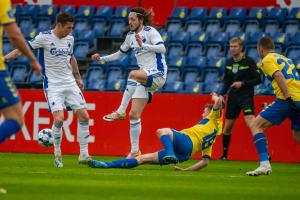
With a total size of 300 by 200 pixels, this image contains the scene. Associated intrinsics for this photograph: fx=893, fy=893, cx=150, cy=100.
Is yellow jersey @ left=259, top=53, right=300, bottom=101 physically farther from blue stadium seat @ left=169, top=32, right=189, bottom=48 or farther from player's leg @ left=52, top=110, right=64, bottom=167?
blue stadium seat @ left=169, top=32, right=189, bottom=48

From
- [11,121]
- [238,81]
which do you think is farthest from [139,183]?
[238,81]

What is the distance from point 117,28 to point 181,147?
12375mm

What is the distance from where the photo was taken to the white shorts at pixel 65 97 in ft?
47.2

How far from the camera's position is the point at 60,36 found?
14.3m

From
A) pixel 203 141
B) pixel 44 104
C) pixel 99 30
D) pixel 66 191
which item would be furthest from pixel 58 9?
pixel 66 191

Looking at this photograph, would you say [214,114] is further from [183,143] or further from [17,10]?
[17,10]

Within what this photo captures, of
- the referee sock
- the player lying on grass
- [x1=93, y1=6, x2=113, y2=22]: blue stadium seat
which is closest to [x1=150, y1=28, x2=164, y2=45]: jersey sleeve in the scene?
the player lying on grass

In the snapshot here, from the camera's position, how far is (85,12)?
2609cm

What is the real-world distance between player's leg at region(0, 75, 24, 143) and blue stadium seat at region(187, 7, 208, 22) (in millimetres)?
15247

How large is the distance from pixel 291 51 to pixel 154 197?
13009 millimetres

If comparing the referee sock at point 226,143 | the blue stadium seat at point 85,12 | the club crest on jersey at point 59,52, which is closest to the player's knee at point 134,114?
the club crest on jersey at point 59,52

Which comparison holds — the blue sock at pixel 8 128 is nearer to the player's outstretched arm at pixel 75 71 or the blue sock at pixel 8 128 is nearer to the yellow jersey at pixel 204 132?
the yellow jersey at pixel 204 132

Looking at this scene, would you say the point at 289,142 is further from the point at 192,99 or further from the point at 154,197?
the point at 154,197

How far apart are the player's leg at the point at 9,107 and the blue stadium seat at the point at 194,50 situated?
13936 mm
